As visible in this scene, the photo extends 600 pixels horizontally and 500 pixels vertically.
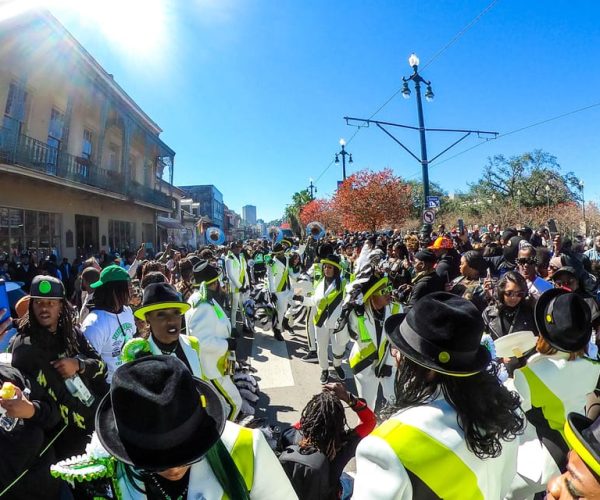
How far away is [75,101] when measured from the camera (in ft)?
55.3

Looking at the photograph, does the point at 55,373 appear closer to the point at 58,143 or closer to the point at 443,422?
the point at 443,422

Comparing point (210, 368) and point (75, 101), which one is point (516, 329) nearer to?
point (210, 368)

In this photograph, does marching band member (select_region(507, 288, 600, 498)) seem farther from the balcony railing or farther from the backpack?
the balcony railing

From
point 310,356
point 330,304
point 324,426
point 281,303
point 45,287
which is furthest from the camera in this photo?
point 281,303

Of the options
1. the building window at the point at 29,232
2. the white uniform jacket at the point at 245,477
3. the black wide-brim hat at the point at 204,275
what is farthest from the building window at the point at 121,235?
the white uniform jacket at the point at 245,477

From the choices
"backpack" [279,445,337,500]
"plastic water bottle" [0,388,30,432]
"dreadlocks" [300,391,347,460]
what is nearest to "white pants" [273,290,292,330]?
"dreadlocks" [300,391,347,460]

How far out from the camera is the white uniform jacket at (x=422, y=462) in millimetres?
1318

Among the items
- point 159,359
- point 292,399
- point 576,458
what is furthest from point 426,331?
point 292,399

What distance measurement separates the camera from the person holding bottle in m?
2.49

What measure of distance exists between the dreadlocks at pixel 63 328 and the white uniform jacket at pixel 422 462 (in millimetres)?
2411

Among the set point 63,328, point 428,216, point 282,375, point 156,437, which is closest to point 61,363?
point 63,328

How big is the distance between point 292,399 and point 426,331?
417 cm

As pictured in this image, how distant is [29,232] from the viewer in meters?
14.2

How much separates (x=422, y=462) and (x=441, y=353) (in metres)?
0.40
